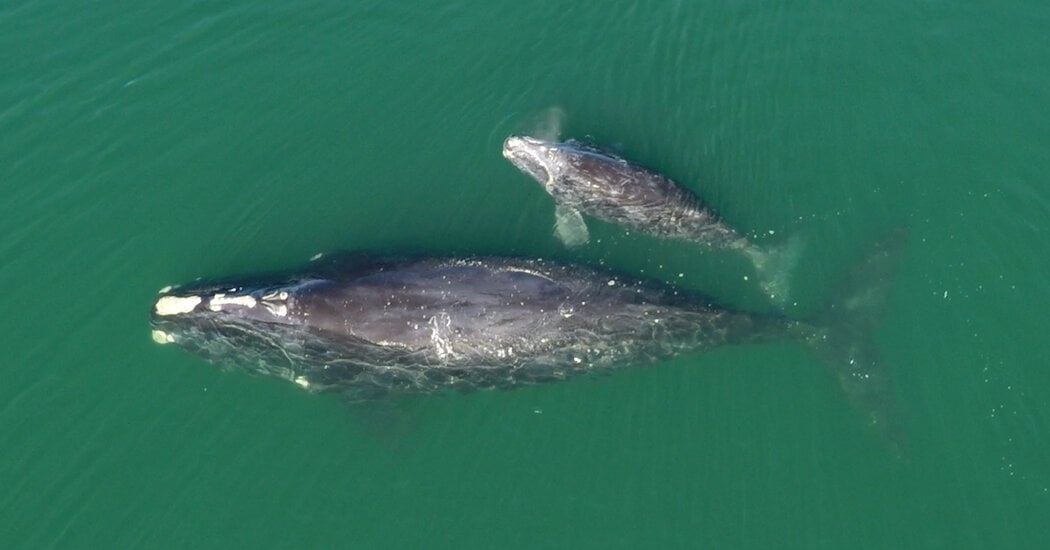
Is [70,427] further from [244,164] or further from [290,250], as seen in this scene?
[244,164]

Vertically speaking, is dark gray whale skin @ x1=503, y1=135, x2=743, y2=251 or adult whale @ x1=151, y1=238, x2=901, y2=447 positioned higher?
dark gray whale skin @ x1=503, y1=135, x2=743, y2=251

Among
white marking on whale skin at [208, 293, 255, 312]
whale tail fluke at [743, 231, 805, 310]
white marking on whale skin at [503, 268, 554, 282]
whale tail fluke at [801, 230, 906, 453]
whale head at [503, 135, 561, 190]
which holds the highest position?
whale head at [503, 135, 561, 190]

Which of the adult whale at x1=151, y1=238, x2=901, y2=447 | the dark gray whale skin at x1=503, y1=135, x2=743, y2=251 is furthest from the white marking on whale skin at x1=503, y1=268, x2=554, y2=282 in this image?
the dark gray whale skin at x1=503, y1=135, x2=743, y2=251

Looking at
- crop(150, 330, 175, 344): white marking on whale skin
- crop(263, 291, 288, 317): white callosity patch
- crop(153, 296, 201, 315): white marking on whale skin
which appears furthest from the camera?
crop(150, 330, 175, 344): white marking on whale skin

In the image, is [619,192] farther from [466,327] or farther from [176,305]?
[176,305]

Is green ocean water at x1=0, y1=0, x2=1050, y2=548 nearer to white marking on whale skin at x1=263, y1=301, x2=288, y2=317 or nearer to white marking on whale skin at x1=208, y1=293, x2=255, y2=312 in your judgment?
white marking on whale skin at x1=208, y1=293, x2=255, y2=312

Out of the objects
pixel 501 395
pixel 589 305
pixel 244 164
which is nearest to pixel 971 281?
pixel 589 305

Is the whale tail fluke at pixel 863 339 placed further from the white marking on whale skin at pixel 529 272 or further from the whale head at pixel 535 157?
the whale head at pixel 535 157
